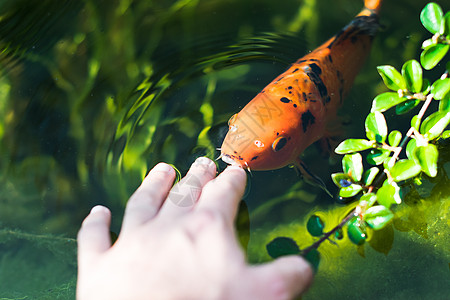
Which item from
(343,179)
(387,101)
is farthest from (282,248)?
(387,101)

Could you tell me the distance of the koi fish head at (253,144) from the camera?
2.23 meters

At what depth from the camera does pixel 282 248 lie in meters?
2.08

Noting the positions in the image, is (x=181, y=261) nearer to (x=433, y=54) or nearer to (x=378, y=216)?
(x=378, y=216)

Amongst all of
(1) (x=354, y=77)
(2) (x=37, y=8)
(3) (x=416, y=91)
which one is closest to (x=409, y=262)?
(3) (x=416, y=91)

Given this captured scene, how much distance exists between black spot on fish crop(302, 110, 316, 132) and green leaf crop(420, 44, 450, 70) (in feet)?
2.34

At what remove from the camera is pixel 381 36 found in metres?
3.26

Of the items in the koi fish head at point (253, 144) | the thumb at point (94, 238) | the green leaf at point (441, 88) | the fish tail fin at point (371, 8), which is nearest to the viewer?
the thumb at point (94, 238)

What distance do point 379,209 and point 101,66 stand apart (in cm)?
230

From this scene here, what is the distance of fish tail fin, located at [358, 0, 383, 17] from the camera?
3.07m

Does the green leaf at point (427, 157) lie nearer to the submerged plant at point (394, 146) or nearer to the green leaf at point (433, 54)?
the submerged plant at point (394, 146)

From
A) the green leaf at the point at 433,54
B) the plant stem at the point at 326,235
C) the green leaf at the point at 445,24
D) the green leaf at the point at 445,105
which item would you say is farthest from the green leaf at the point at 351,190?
the green leaf at the point at 445,24

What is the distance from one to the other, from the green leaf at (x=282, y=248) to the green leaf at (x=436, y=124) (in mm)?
815

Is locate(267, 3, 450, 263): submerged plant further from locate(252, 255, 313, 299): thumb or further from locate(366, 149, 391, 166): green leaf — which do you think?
locate(252, 255, 313, 299): thumb

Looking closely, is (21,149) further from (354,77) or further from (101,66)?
(354,77)
